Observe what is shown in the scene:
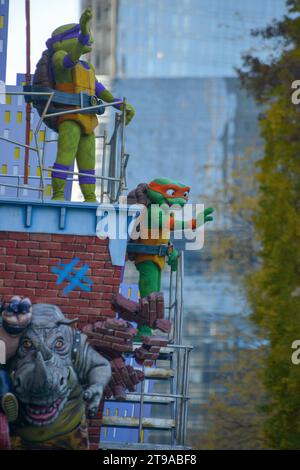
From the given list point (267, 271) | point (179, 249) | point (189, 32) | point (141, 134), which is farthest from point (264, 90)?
point (189, 32)

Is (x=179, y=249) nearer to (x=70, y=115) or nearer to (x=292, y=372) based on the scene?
(x=70, y=115)

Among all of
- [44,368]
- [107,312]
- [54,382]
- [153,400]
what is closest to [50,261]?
[107,312]

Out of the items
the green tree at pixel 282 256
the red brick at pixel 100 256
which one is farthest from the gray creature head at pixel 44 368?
the green tree at pixel 282 256

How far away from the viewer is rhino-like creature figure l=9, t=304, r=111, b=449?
12.4 metres

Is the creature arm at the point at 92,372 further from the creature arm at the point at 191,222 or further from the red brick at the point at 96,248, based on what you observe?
the creature arm at the point at 191,222

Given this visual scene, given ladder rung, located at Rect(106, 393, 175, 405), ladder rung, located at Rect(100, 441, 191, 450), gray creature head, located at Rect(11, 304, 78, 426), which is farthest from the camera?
ladder rung, located at Rect(106, 393, 175, 405)

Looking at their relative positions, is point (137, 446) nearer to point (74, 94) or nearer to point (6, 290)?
point (6, 290)

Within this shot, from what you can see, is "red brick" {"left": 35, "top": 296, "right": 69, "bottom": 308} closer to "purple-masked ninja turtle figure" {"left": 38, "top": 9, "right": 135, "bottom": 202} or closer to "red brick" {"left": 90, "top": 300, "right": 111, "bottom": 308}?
"red brick" {"left": 90, "top": 300, "right": 111, "bottom": 308}

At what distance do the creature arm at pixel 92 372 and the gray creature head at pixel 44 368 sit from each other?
96 mm

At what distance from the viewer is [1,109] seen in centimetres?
1669

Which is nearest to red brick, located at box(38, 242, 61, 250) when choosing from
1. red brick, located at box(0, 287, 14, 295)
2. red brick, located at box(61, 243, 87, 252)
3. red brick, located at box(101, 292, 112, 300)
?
red brick, located at box(61, 243, 87, 252)

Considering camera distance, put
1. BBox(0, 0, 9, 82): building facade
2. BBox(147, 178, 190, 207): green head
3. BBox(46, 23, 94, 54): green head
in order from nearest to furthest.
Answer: BBox(46, 23, 94, 54): green head, BBox(147, 178, 190, 207): green head, BBox(0, 0, 9, 82): building facade

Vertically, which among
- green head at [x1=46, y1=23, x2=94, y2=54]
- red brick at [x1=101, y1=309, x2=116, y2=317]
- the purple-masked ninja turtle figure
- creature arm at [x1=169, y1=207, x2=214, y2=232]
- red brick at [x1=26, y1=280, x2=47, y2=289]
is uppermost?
green head at [x1=46, y1=23, x2=94, y2=54]

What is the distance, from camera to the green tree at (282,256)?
70.0ft
